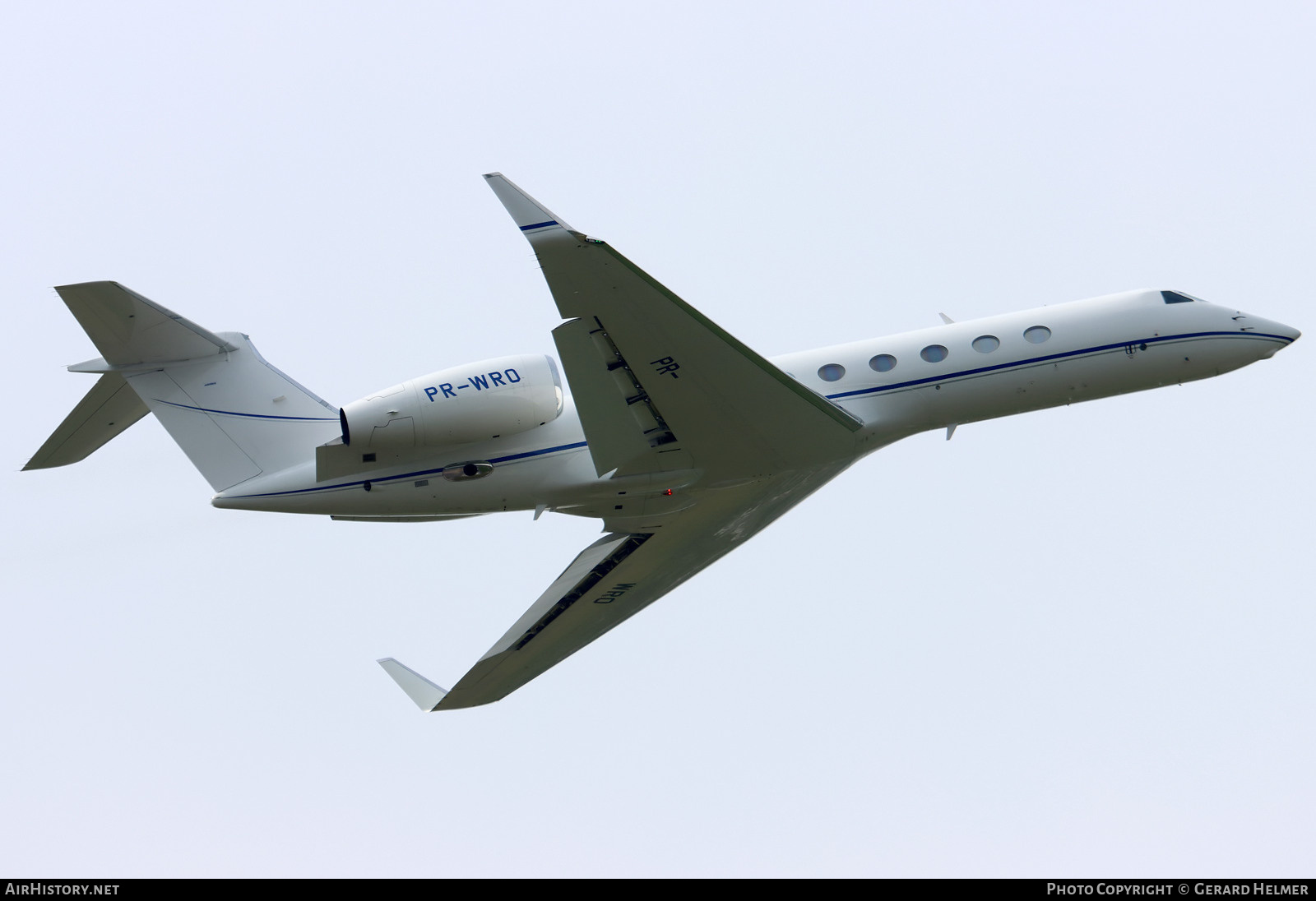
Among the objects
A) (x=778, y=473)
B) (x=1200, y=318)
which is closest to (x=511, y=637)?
(x=778, y=473)

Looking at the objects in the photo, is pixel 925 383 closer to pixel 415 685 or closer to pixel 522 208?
pixel 522 208

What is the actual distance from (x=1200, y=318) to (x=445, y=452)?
11.7 meters

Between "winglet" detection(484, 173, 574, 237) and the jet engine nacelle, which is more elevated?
"winglet" detection(484, 173, 574, 237)

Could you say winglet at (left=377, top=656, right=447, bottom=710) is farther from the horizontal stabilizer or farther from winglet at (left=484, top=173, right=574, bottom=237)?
winglet at (left=484, top=173, right=574, bottom=237)

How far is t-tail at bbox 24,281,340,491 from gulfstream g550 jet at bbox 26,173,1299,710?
0.08 ft

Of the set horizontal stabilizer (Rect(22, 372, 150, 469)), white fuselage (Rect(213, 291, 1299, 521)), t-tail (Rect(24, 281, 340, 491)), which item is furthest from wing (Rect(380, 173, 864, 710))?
horizontal stabilizer (Rect(22, 372, 150, 469))

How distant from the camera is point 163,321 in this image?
19672 mm

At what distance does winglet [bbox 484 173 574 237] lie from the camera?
1528 cm

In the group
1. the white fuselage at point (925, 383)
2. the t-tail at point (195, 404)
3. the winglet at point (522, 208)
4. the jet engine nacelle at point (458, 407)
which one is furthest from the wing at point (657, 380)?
the t-tail at point (195, 404)

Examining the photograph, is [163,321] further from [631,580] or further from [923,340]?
[923,340]

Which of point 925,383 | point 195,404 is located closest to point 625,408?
point 925,383

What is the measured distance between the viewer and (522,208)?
15.3 m

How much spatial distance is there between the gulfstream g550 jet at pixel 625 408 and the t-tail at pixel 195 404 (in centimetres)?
3

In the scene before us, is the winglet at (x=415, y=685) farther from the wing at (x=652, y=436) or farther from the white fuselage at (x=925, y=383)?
the white fuselage at (x=925, y=383)
